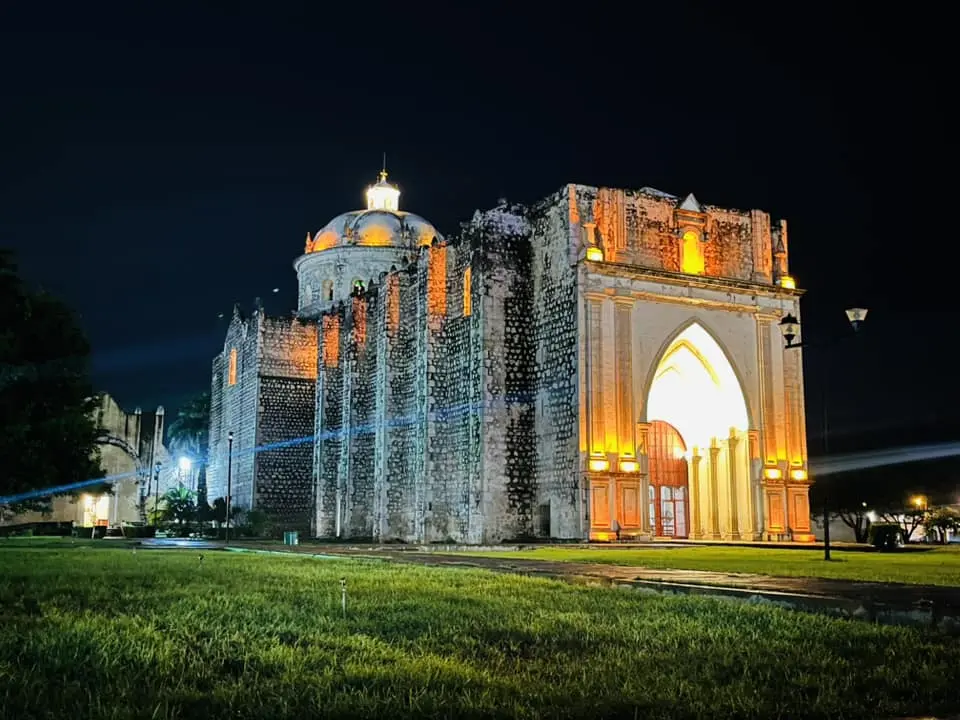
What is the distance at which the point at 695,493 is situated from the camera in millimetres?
35125

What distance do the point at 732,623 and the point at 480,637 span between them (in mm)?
1679

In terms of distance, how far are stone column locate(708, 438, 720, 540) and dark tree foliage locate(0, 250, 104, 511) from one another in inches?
800

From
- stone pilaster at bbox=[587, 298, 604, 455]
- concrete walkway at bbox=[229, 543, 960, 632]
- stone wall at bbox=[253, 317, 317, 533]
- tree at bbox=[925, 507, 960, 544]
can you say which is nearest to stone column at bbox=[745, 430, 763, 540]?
stone pilaster at bbox=[587, 298, 604, 455]

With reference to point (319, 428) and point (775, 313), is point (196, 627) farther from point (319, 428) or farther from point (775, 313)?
point (319, 428)

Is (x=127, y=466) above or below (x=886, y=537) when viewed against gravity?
above

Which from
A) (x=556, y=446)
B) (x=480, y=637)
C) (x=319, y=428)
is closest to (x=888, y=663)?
(x=480, y=637)

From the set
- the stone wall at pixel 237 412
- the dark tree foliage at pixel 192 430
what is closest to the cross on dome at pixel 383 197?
the stone wall at pixel 237 412

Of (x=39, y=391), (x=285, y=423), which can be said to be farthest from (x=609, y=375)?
(x=285, y=423)

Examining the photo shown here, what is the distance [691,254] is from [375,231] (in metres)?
20.8

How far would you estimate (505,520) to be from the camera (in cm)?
3131

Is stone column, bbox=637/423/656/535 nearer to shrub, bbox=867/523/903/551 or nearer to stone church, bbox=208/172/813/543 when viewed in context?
stone church, bbox=208/172/813/543

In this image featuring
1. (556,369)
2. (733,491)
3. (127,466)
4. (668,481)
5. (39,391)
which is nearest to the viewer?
(39,391)

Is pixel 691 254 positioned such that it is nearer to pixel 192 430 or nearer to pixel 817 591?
pixel 817 591

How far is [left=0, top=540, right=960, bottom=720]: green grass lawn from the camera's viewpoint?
12.8 ft
